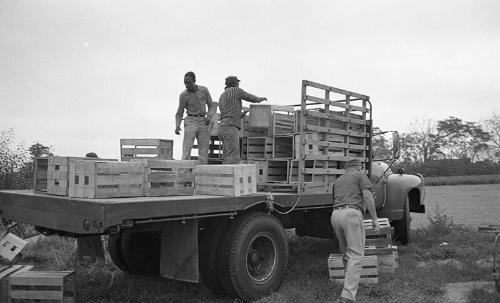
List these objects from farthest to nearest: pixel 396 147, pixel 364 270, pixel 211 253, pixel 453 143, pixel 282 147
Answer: pixel 453 143, pixel 396 147, pixel 282 147, pixel 364 270, pixel 211 253

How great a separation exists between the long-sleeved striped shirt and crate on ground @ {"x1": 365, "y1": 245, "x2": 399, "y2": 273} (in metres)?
2.72

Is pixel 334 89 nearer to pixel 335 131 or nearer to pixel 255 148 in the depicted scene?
pixel 335 131

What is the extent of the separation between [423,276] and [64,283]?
15.4 ft

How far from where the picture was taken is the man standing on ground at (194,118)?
314 inches

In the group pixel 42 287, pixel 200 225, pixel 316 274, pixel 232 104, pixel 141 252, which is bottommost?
pixel 316 274

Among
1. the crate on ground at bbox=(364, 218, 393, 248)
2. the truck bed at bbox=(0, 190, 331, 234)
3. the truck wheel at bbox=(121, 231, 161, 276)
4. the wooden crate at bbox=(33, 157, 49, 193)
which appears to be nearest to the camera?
the truck bed at bbox=(0, 190, 331, 234)

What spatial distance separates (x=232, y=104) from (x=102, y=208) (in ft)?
11.7

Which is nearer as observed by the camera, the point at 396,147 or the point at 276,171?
the point at 276,171

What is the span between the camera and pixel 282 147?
7.79m

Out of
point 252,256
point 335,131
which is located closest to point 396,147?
point 335,131

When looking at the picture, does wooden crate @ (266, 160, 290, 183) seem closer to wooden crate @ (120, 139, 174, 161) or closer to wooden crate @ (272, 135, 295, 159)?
wooden crate @ (272, 135, 295, 159)

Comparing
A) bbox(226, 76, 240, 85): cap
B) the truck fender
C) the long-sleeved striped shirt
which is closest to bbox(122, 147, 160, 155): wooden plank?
the long-sleeved striped shirt

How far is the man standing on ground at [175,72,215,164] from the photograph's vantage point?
797 centimetres

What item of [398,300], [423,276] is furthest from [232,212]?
[423,276]
